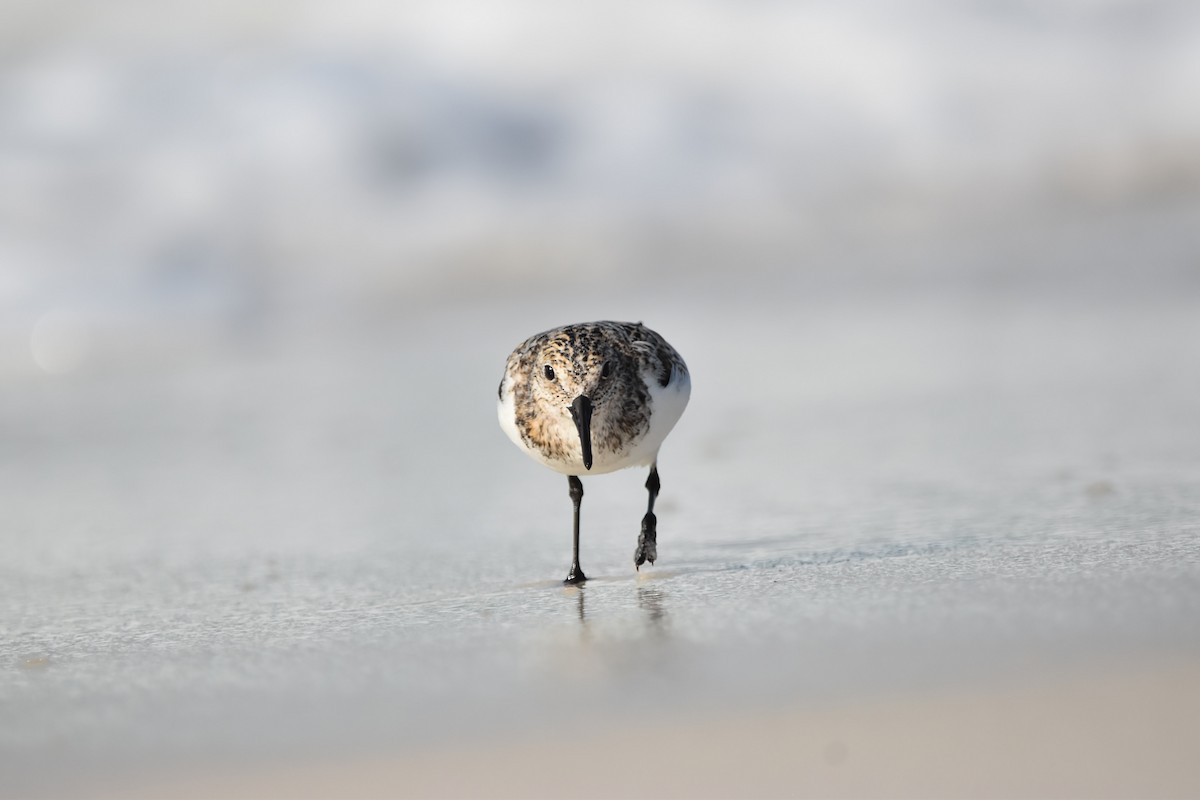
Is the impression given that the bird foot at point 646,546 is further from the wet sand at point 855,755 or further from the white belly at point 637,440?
the wet sand at point 855,755

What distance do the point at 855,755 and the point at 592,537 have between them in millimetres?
2780

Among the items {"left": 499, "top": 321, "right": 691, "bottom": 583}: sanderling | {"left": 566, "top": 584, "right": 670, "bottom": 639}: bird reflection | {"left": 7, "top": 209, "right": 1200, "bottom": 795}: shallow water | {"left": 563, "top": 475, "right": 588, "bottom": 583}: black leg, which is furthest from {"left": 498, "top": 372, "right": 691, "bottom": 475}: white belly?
{"left": 566, "top": 584, "right": 670, "bottom": 639}: bird reflection

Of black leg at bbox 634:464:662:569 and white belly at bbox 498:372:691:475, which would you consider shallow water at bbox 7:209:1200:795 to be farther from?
white belly at bbox 498:372:691:475

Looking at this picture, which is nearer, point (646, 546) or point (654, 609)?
point (654, 609)

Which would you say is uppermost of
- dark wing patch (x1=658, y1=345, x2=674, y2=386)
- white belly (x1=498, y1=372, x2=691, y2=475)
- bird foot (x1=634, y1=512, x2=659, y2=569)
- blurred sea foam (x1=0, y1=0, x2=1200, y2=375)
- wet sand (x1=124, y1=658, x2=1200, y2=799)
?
blurred sea foam (x1=0, y1=0, x2=1200, y2=375)

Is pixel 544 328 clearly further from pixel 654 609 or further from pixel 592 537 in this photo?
pixel 654 609

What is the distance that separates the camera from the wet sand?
8.77 ft

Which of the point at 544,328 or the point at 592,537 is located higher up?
the point at 544,328

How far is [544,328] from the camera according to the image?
36.6 ft

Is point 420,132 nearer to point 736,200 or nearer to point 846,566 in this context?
point 736,200

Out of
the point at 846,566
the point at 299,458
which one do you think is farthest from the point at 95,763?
the point at 299,458

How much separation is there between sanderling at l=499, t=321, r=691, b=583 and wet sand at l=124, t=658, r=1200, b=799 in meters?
1.80

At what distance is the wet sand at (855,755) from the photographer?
267 cm

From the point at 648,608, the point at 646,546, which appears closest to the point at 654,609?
the point at 648,608
